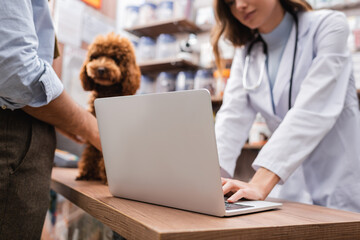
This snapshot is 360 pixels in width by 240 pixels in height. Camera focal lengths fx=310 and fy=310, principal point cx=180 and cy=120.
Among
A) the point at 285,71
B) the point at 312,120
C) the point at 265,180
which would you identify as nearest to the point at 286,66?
the point at 285,71

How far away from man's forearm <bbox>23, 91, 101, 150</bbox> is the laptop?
0.14m

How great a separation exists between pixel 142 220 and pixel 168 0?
94.0 inches

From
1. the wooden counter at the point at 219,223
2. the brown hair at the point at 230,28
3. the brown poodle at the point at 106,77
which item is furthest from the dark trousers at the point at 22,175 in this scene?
the brown hair at the point at 230,28

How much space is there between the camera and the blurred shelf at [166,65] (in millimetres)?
2467

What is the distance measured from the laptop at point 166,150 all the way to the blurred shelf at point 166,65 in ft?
5.97

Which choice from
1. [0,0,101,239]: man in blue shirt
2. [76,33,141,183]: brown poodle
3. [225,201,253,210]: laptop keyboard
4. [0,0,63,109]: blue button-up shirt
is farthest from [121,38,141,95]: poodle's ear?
[225,201,253,210]: laptop keyboard

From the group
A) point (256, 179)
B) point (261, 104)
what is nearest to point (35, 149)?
point (256, 179)

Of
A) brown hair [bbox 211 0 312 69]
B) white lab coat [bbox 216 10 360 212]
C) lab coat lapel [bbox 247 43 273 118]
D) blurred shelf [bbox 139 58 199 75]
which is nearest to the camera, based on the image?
white lab coat [bbox 216 10 360 212]

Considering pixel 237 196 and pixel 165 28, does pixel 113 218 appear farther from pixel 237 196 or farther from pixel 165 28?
pixel 165 28

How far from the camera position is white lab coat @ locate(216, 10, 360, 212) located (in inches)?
34.3

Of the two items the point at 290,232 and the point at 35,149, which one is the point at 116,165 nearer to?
the point at 35,149

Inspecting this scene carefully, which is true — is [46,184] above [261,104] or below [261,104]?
below

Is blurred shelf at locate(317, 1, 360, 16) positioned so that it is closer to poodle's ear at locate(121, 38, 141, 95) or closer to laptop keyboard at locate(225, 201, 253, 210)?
poodle's ear at locate(121, 38, 141, 95)

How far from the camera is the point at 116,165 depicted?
0.69 meters
